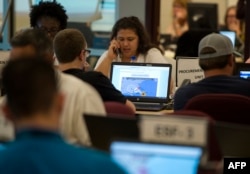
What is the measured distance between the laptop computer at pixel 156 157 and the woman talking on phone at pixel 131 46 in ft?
13.6

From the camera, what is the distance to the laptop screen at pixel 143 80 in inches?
236

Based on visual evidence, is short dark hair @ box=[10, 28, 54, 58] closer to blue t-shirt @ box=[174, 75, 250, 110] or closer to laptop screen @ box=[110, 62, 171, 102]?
blue t-shirt @ box=[174, 75, 250, 110]

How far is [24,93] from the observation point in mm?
1963

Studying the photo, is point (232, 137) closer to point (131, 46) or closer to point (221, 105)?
point (221, 105)

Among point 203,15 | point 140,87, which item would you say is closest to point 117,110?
point 140,87

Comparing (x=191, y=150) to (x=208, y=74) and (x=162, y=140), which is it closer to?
Result: (x=162, y=140)

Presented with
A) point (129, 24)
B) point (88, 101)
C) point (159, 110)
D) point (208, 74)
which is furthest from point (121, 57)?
point (88, 101)

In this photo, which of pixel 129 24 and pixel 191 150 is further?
pixel 129 24

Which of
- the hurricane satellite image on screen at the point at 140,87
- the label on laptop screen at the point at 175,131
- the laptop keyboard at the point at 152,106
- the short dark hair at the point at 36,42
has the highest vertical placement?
the short dark hair at the point at 36,42

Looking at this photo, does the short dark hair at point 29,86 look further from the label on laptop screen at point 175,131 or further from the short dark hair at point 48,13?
the short dark hair at point 48,13

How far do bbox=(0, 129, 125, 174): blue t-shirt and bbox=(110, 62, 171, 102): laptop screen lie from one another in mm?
4017

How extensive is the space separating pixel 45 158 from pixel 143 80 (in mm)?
4144

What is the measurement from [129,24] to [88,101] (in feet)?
11.4

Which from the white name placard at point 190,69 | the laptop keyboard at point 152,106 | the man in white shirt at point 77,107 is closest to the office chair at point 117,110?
the man in white shirt at point 77,107
